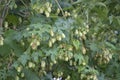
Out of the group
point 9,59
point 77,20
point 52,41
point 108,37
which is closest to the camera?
point 52,41

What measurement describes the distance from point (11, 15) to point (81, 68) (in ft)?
2.23

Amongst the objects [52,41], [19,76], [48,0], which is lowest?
[19,76]

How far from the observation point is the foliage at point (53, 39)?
2.28 meters

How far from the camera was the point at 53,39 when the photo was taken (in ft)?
7.26

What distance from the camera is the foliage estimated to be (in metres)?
2.28

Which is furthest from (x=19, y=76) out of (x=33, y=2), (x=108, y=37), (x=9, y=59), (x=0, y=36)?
(x=108, y=37)

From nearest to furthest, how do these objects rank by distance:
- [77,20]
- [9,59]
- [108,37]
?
[77,20] < [9,59] < [108,37]

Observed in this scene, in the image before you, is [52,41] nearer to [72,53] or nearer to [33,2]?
[72,53]

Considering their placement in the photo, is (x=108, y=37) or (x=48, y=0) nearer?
(x=48, y=0)

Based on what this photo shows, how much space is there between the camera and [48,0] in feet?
7.89

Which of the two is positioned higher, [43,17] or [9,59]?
[43,17]

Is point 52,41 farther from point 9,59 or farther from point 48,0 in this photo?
point 9,59

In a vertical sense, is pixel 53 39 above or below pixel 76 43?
above

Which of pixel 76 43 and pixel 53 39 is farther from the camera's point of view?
pixel 76 43
